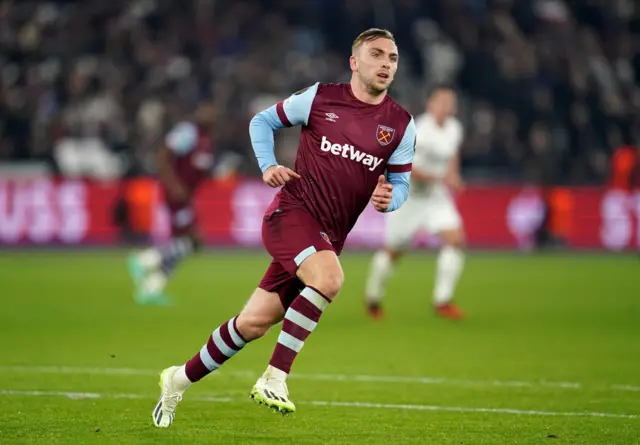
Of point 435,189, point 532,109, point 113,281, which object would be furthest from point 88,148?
point 435,189

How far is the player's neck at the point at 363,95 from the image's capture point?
6.97 metres

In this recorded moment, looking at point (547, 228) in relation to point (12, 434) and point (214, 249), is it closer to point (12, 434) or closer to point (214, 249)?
point (214, 249)

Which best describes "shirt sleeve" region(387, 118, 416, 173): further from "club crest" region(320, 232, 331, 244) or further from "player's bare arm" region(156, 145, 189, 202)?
"player's bare arm" region(156, 145, 189, 202)

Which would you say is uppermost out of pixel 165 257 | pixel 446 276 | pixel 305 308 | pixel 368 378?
pixel 305 308

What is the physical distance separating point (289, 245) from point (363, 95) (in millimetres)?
1023

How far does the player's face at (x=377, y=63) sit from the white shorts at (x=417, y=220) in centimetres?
702

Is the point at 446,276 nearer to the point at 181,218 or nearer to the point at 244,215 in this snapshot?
the point at 181,218

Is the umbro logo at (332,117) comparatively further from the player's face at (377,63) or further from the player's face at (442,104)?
the player's face at (442,104)

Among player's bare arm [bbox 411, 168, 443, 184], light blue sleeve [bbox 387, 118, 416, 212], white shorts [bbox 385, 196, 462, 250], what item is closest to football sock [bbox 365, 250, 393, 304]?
white shorts [bbox 385, 196, 462, 250]

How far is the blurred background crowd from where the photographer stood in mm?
24141

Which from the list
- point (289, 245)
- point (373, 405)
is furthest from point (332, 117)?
point (373, 405)

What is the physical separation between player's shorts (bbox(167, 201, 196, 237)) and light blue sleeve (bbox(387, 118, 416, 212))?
8475mm

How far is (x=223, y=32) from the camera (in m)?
26.0

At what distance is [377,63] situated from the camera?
6844 mm
